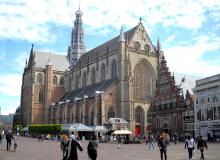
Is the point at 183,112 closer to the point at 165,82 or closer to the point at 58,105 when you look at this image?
the point at 165,82

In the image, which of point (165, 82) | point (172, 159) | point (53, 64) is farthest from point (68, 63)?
point (172, 159)

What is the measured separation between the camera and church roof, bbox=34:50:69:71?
10831cm

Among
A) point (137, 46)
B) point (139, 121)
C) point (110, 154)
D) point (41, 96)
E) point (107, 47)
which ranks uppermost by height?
point (107, 47)

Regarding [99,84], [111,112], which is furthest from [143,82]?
[99,84]

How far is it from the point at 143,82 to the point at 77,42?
45.9 metres

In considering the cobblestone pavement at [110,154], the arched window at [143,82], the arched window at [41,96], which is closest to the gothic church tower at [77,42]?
the arched window at [41,96]

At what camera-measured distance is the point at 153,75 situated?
270 ft

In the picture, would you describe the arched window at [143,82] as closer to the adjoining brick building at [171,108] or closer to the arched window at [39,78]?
the adjoining brick building at [171,108]

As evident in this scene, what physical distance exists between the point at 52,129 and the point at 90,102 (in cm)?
1119

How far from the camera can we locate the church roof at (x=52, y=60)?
10831 centimetres

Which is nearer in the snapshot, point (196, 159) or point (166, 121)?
point (196, 159)

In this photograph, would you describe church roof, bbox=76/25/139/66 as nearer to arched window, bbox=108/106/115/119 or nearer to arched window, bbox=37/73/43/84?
Result: arched window, bbox=37/73/43/84

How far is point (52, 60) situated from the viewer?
111 meters

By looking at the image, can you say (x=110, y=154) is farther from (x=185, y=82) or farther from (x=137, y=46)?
(x=137, y=46)
